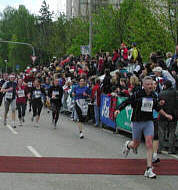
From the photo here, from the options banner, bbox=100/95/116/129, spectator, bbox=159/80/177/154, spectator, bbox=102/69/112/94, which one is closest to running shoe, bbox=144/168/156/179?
spectator, bbox=159/80/177/154

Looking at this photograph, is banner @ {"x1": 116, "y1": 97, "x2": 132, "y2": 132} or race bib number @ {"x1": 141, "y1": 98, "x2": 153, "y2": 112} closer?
race bib number @ {"x1": 141, "y1": 98, "x2": 153, "y2": 112}

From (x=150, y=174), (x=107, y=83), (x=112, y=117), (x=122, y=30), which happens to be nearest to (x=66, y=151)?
(x=150, y=174)

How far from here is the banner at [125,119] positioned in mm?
15699

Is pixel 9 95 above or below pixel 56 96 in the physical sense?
above

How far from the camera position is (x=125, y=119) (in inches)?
639

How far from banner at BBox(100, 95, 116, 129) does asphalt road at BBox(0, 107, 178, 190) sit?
372mm

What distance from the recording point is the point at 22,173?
930 cm

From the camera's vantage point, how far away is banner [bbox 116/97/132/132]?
1570 cm

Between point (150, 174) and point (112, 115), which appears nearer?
point (150, 174)

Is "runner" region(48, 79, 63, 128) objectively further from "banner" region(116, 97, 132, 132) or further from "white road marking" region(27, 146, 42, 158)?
"white road marking" region(27, 146, 42, 158)

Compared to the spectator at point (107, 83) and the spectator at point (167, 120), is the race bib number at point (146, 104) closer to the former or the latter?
the spectator at point (167, 120)

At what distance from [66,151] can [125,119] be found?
13.8 feet

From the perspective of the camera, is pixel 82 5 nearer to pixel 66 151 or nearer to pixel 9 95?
pixel 9 95

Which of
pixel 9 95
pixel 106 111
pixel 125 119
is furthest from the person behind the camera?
pixel 106 111
